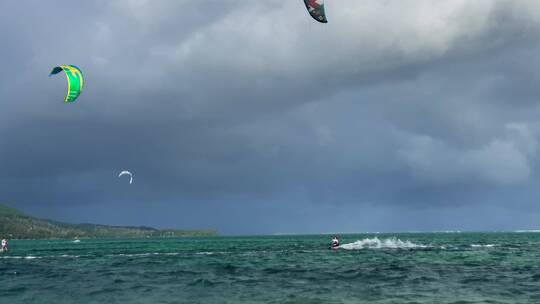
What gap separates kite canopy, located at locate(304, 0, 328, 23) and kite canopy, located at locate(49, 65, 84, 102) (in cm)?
2470

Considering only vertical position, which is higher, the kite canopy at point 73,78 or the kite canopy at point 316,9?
the kite canopy at point 73,78

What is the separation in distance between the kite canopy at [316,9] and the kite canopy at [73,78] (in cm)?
2470

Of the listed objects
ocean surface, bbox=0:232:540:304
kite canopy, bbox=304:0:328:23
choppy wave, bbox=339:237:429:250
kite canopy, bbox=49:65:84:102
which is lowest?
ocean surface, bbox=0:232:540:304

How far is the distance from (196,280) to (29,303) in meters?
10.9

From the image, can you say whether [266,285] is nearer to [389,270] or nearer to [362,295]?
[362,295]

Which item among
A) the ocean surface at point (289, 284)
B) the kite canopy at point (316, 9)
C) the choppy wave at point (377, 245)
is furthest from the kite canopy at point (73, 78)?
the choppy wave at point (377, 245)

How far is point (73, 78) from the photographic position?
48.4 m

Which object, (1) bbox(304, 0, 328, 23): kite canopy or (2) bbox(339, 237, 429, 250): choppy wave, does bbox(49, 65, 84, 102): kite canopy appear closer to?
(1) bbox(304, 0, 328, 23): kite canopy

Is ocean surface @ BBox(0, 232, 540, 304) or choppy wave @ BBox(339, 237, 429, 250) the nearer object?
ocean surface @ BBox(0, 232, 540, 304)

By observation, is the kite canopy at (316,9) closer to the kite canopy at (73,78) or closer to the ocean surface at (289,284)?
the ocean surface at (289,284)

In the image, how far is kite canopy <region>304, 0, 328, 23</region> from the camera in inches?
1194

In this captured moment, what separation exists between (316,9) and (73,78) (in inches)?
1041

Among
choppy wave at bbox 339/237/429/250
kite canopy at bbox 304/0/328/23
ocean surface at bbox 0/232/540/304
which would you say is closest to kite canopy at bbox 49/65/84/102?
ocean surface at bbox 0/232/540/304

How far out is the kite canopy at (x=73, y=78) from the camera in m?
47.2
